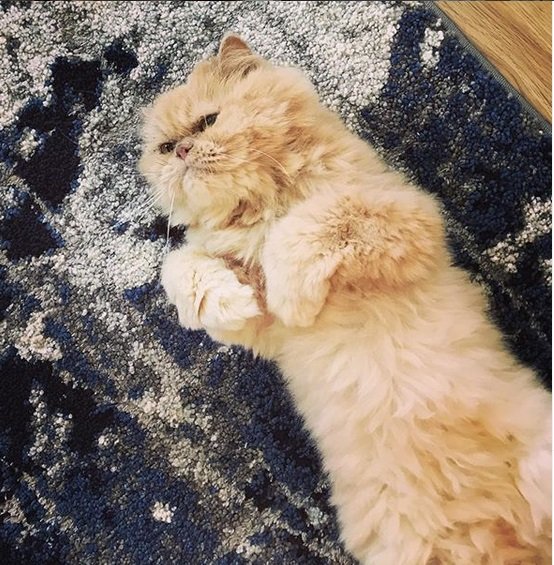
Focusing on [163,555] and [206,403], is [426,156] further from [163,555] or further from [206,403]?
[163,555]

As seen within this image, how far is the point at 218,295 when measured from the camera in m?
1.17

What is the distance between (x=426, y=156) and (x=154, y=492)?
98 cm

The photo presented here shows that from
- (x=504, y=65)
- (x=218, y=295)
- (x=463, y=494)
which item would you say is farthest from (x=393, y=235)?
(x=504, y=65)

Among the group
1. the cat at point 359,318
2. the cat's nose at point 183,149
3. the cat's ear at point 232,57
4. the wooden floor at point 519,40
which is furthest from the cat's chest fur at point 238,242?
the wooden floor at point 519,40

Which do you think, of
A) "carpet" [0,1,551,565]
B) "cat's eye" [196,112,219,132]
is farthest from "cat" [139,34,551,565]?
"carpet" [0,1,551,565]

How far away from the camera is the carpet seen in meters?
1.33

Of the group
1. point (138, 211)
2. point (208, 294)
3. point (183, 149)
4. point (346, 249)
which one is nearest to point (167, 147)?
point (183, 149)

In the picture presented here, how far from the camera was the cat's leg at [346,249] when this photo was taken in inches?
43.2

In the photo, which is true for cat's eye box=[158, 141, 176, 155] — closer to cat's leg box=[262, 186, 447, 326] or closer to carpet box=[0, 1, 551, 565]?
carpet box=[0, 1, 551, 565]

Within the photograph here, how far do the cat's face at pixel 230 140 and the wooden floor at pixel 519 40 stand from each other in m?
0.46

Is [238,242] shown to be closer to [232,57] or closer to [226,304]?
[226,304]

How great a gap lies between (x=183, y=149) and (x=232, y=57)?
0.83 feet

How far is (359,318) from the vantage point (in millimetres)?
1145

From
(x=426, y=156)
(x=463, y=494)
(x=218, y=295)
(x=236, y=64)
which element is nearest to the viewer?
(x=463, y=494)
